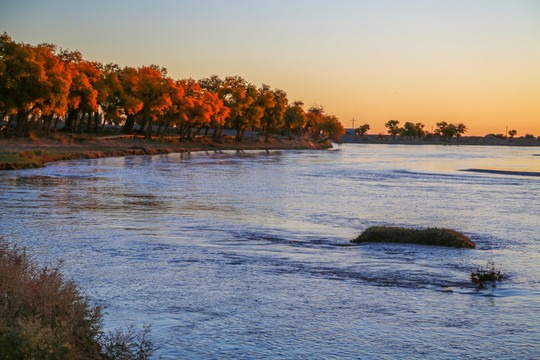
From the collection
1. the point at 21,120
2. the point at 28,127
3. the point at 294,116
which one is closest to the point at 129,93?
the point at 28,127

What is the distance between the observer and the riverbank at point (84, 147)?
4962cm

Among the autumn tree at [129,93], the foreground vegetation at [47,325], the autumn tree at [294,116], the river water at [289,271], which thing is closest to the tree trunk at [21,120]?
the autumn tree at [129,93]

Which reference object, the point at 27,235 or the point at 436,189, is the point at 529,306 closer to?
the point at 27,235

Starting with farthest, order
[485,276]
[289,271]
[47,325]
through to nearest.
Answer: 1. [289,271]
2. [485,276]
3. [47,325]

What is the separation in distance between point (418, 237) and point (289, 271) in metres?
5.46

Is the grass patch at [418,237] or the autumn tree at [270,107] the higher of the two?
the autumn tree at [270,107]

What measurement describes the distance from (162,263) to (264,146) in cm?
12299

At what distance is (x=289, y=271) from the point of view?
1345 cm

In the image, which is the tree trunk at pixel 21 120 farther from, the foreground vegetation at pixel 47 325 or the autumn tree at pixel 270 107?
the autumn tree at pixel 270 107

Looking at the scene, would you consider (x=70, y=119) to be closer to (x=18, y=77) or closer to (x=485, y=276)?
(x=18, y=77)

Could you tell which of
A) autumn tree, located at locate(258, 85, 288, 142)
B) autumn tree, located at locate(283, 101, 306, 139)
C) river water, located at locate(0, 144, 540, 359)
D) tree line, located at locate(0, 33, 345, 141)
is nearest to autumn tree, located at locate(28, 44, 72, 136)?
tree line, located at locate(0, 33, 345, 141)

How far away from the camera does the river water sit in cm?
896

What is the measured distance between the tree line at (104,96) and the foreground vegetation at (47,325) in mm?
57913

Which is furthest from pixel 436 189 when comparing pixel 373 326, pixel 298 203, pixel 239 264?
pixel 373 326
